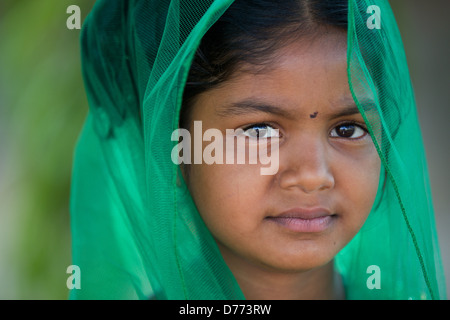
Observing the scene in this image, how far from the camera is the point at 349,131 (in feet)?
4.00

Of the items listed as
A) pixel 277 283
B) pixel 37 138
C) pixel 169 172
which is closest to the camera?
pixel 169 172

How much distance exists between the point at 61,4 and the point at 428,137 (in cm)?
217

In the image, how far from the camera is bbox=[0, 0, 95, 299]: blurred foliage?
75.2 inches

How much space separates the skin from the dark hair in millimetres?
22

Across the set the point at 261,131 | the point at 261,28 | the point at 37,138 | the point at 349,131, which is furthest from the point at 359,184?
the point at 37,138

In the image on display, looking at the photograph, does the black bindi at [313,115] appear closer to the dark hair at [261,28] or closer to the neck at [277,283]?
the dark hair at [261,28]

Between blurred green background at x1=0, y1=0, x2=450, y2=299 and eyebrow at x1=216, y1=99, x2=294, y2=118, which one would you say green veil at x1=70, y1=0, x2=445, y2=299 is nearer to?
eyebrow at x1=216, y1=99, x2=294, y2=118

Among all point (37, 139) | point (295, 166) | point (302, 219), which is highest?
point (37, 139)

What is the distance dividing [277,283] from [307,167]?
0.36 metres

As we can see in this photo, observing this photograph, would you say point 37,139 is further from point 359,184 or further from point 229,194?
point 359,184

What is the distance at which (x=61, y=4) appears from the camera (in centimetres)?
195

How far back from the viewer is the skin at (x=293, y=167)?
1.13 meters

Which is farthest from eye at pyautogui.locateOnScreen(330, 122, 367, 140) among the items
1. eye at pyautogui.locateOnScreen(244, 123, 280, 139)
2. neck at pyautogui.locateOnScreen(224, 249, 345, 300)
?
neck at pyautogui.locateOnScreen(224, 249, 345, 300)

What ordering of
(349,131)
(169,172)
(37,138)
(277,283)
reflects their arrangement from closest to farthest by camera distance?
(169,172), (349,131), (277,283), (37,138)
